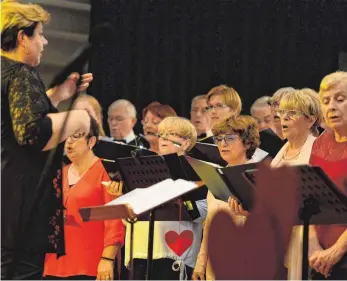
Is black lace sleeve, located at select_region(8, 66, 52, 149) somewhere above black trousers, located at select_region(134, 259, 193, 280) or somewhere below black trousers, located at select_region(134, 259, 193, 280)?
above

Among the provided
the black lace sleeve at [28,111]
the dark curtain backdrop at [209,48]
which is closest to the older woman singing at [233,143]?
the black lace sleeve at [28,111]

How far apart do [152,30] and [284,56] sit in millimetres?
1042

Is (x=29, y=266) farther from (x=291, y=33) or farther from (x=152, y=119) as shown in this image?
(x=291, y=33)

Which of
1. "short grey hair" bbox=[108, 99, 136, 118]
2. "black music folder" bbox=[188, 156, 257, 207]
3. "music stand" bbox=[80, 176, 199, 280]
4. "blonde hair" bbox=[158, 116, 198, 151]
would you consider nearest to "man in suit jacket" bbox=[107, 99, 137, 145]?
"short grey hair" bbox=[108, 99, 136, 118]

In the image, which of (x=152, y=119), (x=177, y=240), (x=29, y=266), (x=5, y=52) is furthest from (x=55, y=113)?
(x=152, y=119)

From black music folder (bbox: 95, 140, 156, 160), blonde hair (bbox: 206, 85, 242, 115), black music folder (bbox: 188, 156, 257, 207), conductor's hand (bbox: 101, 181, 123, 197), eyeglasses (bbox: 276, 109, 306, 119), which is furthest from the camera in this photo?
blonde hair (bbox: 206, 85, 242, 115)

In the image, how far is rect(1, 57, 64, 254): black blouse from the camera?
289 cm

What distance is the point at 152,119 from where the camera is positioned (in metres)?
5.20

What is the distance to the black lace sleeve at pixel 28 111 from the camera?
2.88 meters

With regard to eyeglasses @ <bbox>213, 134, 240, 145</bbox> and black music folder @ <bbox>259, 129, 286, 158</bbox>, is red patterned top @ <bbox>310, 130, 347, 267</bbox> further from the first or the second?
black music folder @ <bbox>259, 129, 286, 158</bbox>

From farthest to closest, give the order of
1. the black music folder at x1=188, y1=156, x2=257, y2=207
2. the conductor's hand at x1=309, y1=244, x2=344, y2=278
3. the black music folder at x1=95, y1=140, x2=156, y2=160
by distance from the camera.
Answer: the black music folder at x1=95, y1=140, x2=156, y2=160 → the conductor's hand at x1=309, y1=244, x2=344, y2=278 → the black music folder at x1=188, y1=156, x2=257, y2=207

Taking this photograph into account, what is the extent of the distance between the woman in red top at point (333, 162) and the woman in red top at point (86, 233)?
118cm

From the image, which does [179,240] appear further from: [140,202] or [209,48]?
[209,48]

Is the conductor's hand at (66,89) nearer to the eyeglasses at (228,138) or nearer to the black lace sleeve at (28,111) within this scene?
the black lace sleeve at (28,111)
